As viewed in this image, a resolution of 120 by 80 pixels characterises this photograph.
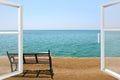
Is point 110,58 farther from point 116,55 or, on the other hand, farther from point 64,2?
point 64,2

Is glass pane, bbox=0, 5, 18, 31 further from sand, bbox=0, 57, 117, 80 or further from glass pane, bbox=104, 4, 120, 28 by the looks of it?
glass pane, bbox=104, 4, 120, 28

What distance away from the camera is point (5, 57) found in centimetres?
449

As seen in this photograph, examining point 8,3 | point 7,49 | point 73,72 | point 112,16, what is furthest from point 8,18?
point 73,72

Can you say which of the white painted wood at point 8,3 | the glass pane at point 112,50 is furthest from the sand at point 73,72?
the white painted wood at point 8,3

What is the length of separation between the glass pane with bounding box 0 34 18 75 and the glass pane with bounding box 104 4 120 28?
5.24ft

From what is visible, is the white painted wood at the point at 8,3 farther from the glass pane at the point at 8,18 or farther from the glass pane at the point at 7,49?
the glass pane at the point at 7,49

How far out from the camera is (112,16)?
438 cm

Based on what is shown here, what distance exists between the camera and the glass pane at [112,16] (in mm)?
4191

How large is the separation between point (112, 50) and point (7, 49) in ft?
5.93

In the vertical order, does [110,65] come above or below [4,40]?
below

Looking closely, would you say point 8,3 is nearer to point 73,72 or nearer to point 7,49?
point 7,49

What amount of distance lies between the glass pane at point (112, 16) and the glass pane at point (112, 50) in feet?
0.46

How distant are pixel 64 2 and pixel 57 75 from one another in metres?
36.5

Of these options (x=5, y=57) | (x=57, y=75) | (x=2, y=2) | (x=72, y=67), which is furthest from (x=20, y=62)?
(x=72, y=67)
